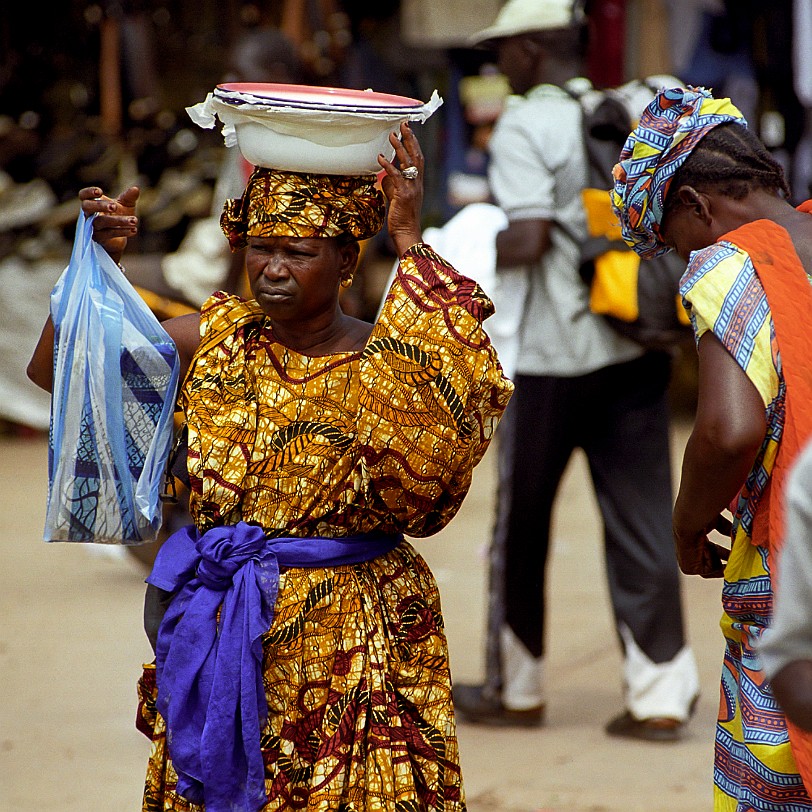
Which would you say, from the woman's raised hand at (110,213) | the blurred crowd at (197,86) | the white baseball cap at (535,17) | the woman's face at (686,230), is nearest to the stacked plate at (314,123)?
the woman's raised hand at (110,213)

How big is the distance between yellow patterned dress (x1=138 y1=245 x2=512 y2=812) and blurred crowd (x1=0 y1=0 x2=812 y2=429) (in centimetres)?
535

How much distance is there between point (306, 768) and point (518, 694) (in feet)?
7.01

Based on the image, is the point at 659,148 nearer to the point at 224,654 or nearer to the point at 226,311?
the point at 226,311

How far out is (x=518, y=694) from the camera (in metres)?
4.65

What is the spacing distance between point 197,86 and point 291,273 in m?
9.38

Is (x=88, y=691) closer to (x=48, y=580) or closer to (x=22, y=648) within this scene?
(x=22, y=648)

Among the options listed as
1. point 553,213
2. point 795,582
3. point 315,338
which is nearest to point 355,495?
point 315,338

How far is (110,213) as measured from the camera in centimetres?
275

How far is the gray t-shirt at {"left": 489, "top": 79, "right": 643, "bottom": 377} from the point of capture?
449 cm

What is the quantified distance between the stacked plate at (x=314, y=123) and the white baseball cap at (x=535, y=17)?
2100mm

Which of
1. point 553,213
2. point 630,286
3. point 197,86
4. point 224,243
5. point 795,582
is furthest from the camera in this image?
point 197,86

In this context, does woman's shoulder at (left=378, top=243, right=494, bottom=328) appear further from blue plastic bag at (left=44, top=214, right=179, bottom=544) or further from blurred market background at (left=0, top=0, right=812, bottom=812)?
blurred market background at (left=0, top=0, right=812, bottom=812)

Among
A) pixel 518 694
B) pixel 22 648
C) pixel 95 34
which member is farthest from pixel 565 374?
pixel 95 34

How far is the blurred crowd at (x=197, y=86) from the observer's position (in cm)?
816
